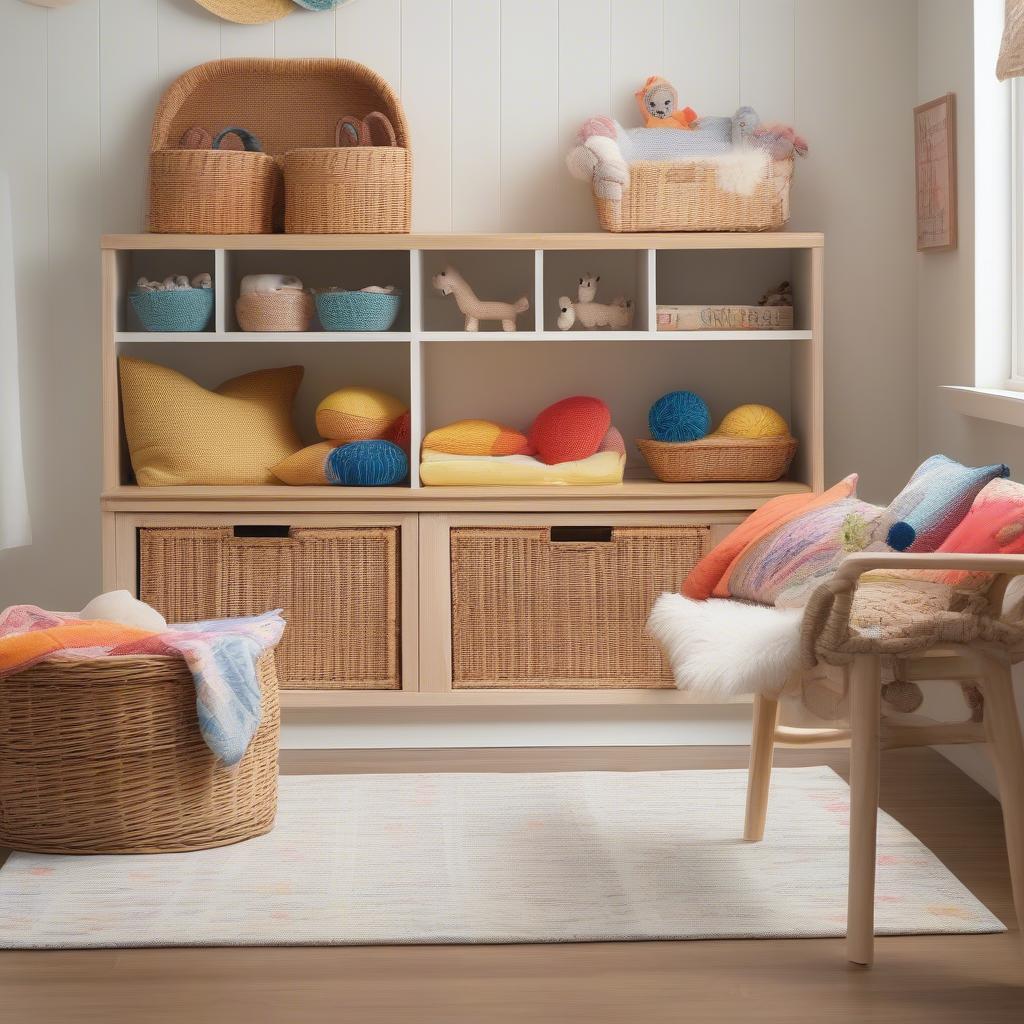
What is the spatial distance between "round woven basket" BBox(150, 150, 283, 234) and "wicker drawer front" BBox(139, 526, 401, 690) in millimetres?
714

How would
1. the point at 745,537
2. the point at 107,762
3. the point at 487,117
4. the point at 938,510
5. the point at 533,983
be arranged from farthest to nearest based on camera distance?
1. the point at 487,117
2. the point at 745,537
3. the point at 107,762
4. the point at 938,510
5. the point at 533,983

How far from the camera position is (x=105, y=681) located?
8.01 feet

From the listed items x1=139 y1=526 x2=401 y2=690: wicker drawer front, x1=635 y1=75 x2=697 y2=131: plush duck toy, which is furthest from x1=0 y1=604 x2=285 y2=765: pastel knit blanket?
x1=635 y1=75 x2=697 y2=131: plush duck toy

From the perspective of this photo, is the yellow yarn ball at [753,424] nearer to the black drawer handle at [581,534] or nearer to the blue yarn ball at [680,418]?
the blue yarn ball at [680,418]

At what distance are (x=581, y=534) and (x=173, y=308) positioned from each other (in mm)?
1100

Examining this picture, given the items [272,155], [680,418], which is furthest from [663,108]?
[272,155]

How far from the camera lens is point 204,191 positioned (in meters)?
3.26

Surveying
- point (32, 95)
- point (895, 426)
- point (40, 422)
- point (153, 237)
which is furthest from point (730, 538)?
point (32, 95)

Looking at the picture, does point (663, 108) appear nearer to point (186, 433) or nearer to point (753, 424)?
point (753, 424)

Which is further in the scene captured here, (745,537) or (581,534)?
(581,534)

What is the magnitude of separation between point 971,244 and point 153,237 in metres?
1.87

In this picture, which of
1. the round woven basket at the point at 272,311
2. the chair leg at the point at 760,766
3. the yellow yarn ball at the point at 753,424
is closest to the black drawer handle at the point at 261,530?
the round woven basket at the point at 272,311

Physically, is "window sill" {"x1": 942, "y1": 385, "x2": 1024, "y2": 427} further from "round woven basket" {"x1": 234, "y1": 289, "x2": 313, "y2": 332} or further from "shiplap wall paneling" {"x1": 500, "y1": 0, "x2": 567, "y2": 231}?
"round woven basket" {"x1": 234, "y1": 289, "x2": 313, "y2": 332}

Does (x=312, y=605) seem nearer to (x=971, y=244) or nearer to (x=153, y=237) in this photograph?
(x=153, y=237)
